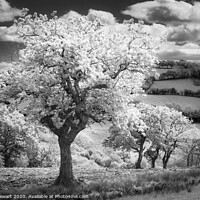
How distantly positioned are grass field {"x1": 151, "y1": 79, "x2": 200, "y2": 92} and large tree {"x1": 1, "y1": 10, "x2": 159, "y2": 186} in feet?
181

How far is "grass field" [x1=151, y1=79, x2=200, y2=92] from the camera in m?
76.4

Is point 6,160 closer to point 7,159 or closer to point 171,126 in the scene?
point 7,159

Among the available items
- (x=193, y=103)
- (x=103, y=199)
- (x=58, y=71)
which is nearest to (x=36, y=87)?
(x=58, y=71)

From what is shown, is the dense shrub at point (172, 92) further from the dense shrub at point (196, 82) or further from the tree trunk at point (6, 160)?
the tree trunk at point (6, 160)

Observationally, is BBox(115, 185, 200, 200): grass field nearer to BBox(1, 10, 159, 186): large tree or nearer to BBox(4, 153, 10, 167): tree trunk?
BBox(1, 10, 159, 186): large tree

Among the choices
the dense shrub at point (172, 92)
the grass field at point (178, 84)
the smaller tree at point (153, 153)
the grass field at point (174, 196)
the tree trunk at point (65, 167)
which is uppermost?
the grass field at point (178, 84)

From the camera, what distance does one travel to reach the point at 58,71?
21.5m

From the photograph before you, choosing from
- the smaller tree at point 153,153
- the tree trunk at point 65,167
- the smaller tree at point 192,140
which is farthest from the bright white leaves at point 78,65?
the smaller tree at point 192,140

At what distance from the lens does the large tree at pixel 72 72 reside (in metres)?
19.8

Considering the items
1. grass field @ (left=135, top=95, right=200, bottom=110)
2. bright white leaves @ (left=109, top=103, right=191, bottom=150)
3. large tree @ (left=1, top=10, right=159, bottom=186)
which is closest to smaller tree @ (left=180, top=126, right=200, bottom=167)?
bright white leaves @ (left=109, top=103, right=191, bottom=150)

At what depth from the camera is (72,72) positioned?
20.6m

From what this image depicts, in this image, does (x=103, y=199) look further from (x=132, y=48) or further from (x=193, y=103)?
(x=193, y=103)

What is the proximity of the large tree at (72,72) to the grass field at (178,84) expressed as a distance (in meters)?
55.3

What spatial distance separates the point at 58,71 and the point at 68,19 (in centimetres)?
376
